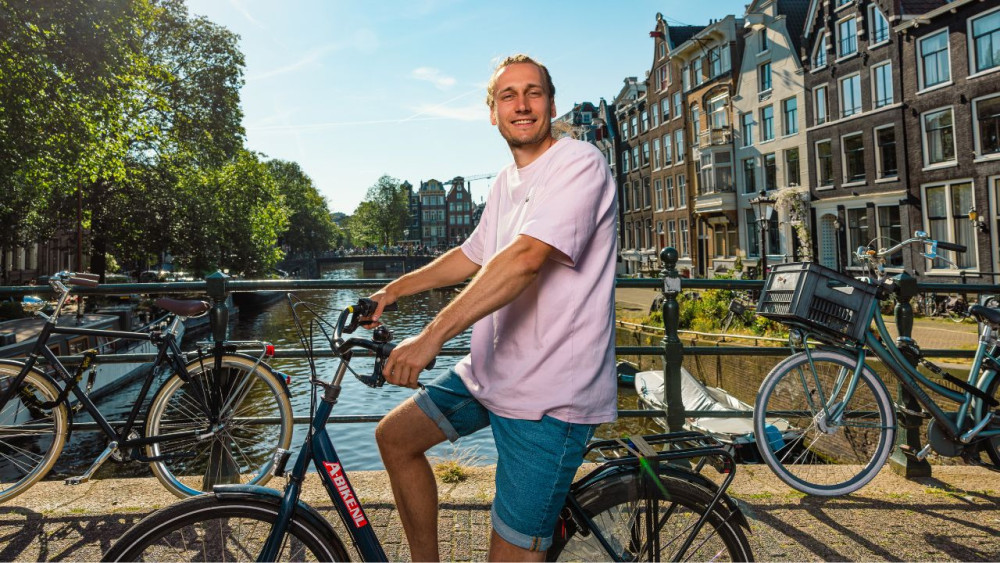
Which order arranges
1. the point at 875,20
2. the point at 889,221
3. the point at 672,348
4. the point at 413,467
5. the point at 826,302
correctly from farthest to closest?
the point at 875,20 < the point at 889,221 < the point at 672,348 < the point at 826,302 < the point at 413,467

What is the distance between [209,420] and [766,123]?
98.8 feet

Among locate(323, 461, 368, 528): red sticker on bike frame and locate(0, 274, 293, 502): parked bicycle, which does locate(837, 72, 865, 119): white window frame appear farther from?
locate(323, 461, 368, 528): red sticker on bike frame

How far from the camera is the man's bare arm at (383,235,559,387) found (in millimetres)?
1427

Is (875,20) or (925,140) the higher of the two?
(875,20)

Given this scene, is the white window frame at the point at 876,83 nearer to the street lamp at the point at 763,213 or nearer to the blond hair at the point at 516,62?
the street lamp at the point at 763,213

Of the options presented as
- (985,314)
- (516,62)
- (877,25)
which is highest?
(877,25)

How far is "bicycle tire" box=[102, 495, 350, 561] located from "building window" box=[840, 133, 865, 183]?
26249mm

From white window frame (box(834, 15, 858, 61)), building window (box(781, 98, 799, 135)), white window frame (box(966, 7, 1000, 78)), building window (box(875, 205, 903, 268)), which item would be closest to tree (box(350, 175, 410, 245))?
building window (box(781, 98, 799, 135))

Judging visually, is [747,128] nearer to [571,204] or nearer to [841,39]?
[841,39]

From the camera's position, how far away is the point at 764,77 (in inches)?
1155

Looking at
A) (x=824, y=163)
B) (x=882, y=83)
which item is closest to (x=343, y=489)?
(x=882, y=83)

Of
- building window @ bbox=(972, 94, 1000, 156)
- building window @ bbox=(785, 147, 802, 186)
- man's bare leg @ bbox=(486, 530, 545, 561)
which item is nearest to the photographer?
man's bare leg @ bbox=(486, 530, 545, 561)

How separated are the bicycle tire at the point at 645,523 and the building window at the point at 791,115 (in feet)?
94.1

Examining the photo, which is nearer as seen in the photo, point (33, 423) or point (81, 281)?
point (33, 423)
